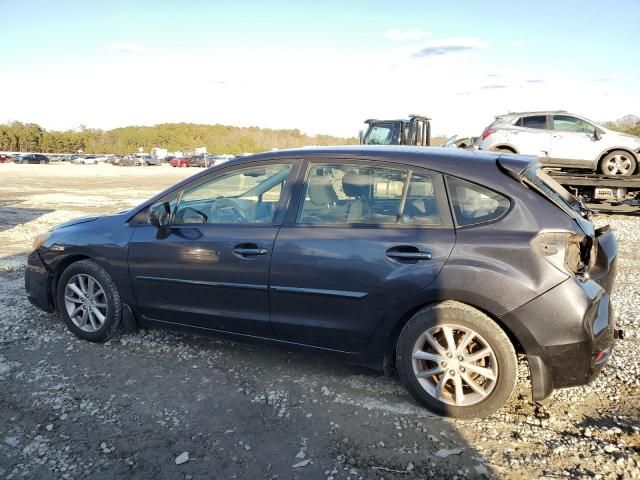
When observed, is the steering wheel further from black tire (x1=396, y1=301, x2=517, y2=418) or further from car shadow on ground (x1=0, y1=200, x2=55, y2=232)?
car shadow on ground (x1=0, y1=200, x2=55, y2=232)

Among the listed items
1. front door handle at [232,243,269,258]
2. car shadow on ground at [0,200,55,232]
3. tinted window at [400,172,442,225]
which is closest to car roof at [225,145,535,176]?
tinted window at [400,172,442,225]

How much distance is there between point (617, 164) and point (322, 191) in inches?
449

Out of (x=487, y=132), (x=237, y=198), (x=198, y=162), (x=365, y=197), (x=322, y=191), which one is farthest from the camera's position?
(x=198, y=162)

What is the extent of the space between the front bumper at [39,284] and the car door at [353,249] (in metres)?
2.30

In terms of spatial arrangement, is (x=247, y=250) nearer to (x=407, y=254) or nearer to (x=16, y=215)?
(x=407, y=254)

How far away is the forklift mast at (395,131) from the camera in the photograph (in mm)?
14039

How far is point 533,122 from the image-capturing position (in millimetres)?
12945

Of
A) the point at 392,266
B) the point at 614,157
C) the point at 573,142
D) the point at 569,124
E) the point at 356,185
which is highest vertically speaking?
the point at 569,124

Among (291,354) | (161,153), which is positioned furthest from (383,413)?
(161,153)

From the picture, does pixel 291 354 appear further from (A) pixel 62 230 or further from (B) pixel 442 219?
(A) pixel 62 230

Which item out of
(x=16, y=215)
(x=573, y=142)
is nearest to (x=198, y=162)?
(x=16, y=215)

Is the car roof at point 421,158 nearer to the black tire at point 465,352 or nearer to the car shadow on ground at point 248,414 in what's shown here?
the black tire at point 465,352

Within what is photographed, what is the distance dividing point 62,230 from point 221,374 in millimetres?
1988

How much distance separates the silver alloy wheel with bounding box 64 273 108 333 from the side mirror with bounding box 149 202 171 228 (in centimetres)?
79
